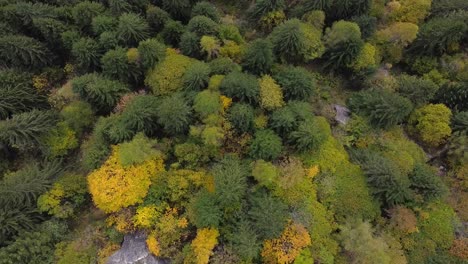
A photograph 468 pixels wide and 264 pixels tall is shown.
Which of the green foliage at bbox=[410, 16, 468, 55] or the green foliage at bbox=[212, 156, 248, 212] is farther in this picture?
the green foliage at bbox=[410, 16, 468, 55]

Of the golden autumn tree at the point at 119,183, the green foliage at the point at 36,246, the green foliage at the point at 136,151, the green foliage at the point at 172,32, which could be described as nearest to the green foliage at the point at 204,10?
the green foliage at the point at 172,32

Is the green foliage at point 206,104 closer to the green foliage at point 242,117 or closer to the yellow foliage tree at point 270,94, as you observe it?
the green foliage at point 242,117

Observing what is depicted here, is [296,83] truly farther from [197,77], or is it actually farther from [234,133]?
[197,77]

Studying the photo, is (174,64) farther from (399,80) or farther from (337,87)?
(399,80)

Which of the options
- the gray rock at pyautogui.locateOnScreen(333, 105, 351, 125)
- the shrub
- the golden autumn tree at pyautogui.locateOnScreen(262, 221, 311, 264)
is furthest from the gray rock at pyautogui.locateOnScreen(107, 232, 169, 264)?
the shrub

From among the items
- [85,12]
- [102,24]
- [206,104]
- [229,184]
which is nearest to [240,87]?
[206,104]

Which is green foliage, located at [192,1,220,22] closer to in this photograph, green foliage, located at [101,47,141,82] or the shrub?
green foliage, located at [101,47,141,82]
